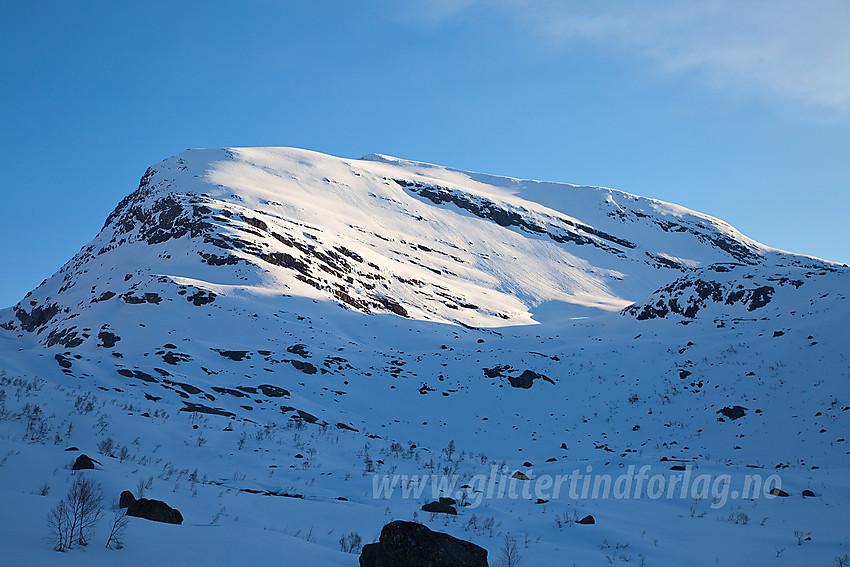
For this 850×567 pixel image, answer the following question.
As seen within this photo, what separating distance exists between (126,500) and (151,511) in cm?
66

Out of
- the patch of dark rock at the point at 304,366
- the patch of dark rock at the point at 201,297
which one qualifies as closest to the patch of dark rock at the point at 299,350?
the patch of dark rock at the point at 304,366

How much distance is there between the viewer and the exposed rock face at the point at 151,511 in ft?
17.5

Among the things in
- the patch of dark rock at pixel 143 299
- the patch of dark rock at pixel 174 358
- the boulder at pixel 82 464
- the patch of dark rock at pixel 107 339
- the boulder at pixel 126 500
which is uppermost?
the patch of dark rock at pixel 143 299

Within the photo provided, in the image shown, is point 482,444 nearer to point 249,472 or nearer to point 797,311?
point 249,472

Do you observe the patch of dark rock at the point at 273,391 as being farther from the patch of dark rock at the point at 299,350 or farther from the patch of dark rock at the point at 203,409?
the patch of dark rock at the point at 299,350

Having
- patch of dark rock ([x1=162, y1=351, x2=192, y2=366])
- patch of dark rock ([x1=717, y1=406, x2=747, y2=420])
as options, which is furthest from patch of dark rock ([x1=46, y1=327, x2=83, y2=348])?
patch of dark rock ([x1=717, y1=406, x2=747, y2=420])

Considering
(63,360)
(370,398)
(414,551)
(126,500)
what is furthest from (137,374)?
(414,551)

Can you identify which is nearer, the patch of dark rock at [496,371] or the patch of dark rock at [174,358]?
the patch of dark rock at [174,358]

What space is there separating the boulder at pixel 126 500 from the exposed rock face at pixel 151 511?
0.32m

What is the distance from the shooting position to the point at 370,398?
21.2m

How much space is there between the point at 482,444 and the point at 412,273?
4109 cm

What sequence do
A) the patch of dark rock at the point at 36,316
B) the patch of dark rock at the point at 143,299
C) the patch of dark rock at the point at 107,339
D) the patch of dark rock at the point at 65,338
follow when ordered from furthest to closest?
the patch of dark rock at the point at 36,316 → the patch of dark rock at the point at 143,299 → the patch of dark rock at the point at 65,338 → the patch of dark rock at the point at 107,339

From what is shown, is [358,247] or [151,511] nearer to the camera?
[151,511]

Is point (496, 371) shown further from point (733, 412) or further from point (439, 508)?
point (439, 508)
